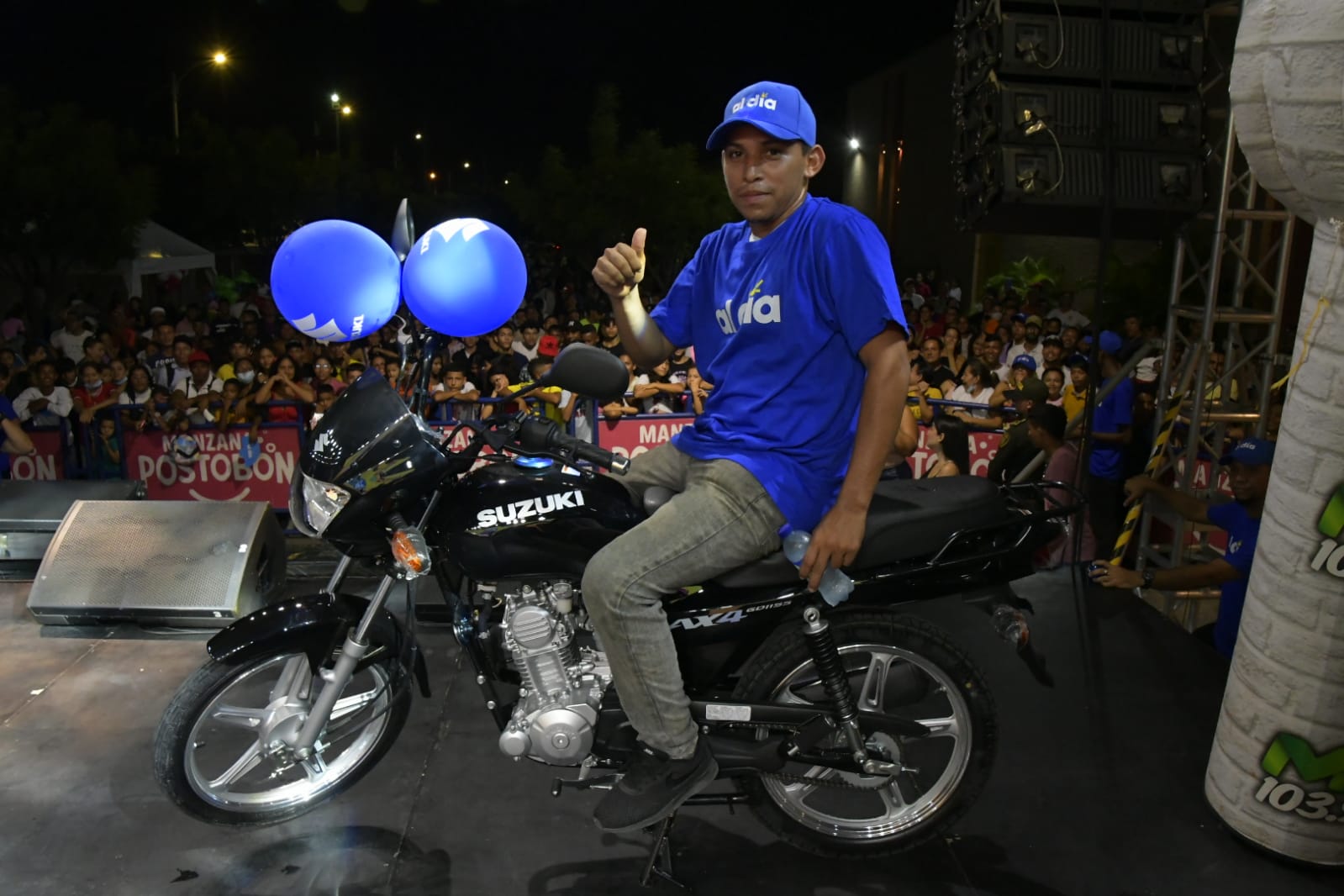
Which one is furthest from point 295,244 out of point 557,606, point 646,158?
point 646,158

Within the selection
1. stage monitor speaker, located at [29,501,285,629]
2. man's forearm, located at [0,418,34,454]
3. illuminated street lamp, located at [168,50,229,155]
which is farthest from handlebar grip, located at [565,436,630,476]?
illuminated street lamp, located at [168,50,229,155]

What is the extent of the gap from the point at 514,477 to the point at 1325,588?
2407mm

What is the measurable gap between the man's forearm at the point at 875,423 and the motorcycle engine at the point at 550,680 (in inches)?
35.0

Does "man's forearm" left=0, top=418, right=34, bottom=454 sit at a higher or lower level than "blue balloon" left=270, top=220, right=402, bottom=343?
lower

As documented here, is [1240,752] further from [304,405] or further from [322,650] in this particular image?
[304,405]

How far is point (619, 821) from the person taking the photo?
273cm

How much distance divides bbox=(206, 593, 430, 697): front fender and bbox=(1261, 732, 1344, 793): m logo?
2.70 m

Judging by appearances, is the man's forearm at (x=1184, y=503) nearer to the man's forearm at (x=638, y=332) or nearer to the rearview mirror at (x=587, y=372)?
the man's forearm at (x=638, y=332)

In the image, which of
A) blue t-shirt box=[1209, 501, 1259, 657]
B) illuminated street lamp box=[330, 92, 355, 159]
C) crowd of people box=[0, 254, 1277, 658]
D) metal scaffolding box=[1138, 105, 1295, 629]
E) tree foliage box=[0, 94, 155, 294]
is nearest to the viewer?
blue t-shirt box=[1209, 501, 1259, 657]

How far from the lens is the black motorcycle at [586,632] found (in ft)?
9.12

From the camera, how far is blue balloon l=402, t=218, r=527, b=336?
3195 mm

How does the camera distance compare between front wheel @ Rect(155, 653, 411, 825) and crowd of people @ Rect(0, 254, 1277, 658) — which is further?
crowd of people @ Rect(0, 254, 1277, 658)

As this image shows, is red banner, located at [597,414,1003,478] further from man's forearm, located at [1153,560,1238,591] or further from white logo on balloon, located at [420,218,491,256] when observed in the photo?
white logo on balloon, located at [420,218,491,256]

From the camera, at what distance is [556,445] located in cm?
271
